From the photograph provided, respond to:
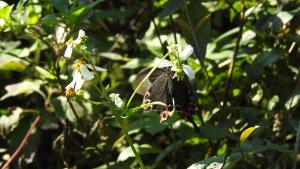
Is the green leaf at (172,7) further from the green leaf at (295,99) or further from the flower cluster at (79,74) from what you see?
the flower cluster at (79,74)

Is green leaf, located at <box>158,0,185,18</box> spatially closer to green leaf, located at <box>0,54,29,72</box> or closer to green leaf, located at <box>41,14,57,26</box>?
green leaf, located at <box>41,14,57,26</box>

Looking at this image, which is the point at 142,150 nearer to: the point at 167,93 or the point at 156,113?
the point at 156,113

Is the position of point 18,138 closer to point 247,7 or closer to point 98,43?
point 98,43

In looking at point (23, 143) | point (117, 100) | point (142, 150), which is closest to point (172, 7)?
point (142, 150)

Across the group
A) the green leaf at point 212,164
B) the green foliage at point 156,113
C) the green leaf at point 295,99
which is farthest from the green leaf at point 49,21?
the green leaf at point 295,99

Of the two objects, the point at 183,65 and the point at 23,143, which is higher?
the point at 183,65

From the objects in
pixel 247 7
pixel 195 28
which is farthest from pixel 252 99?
pixel 195 28

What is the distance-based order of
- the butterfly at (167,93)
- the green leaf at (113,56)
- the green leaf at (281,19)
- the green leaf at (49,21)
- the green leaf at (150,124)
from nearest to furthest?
1. the butterfly at (167,93)
2. the green leaf at (49,21)
3. the green leaf at (281,19)
4. the green leaf at (150,124)
5. the green leaf at (113,56)

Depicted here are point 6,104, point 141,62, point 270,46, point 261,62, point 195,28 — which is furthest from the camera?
point 6,104
